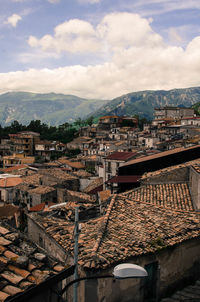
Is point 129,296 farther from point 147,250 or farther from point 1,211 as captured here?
point 1,211

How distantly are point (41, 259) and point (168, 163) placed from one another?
18225mm

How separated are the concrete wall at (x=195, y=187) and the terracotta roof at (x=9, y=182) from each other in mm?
33403

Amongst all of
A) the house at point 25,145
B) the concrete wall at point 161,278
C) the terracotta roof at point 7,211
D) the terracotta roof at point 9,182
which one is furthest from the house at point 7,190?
the house at point 25,145

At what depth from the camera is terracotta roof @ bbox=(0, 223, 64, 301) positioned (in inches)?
192

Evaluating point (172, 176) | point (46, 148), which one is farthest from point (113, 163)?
point (46, 148)

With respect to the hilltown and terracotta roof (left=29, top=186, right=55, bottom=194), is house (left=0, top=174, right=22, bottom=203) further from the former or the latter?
the hilltown

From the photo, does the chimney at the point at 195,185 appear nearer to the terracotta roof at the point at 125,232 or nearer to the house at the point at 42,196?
the terracotta roof at the point at 125,232

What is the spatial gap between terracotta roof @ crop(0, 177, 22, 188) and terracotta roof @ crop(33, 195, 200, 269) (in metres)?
31.6

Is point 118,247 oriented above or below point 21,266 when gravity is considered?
below

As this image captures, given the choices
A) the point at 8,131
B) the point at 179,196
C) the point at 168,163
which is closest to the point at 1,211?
the point at 168,163

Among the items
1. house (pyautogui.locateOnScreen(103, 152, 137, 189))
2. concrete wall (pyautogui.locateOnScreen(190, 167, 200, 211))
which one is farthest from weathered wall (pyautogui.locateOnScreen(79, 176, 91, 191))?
concrete wall (pyautogui.locateOnScreen(190, 167, 200, 211))

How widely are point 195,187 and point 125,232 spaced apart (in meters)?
6.22

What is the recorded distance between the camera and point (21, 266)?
5.54 m

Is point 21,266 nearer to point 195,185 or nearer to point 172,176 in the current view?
point 195,185
